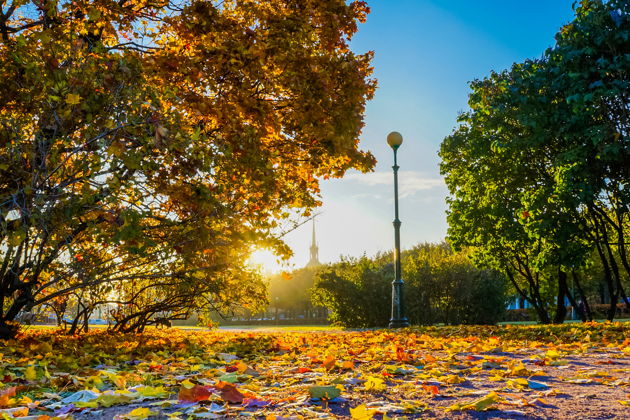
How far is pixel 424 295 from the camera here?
20.4 m

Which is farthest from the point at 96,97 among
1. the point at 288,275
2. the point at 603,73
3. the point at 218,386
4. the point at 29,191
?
the point at 603,73

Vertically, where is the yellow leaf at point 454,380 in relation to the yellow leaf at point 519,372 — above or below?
below

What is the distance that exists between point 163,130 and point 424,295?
1702 cm

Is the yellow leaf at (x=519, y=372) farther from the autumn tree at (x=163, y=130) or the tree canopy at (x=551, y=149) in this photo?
the tree canopy at (x=551, y=149)

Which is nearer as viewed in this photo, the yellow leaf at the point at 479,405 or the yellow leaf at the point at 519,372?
the yellow leaf at the point at 479,405

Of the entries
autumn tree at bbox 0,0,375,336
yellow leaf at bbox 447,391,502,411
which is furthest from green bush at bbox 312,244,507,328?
yellow leaf at bbox 447,391,502,411

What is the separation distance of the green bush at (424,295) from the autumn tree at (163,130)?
11155mm

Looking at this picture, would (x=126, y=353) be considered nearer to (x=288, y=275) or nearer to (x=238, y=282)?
(x=288, y=275)

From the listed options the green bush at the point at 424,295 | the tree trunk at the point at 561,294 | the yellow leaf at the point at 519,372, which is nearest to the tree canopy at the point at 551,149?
the tree trunk at the point at 561,294

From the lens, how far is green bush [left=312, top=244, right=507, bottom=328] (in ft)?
66.9

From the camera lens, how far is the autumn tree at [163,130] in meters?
5.35

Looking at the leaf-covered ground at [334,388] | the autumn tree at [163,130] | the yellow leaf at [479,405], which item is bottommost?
the leaf-covered ground at [334,388]

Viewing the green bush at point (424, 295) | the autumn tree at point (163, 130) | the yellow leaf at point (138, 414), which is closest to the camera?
the yellow leaf at point (138, 414)

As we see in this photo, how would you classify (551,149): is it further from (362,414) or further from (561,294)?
(362,414)
